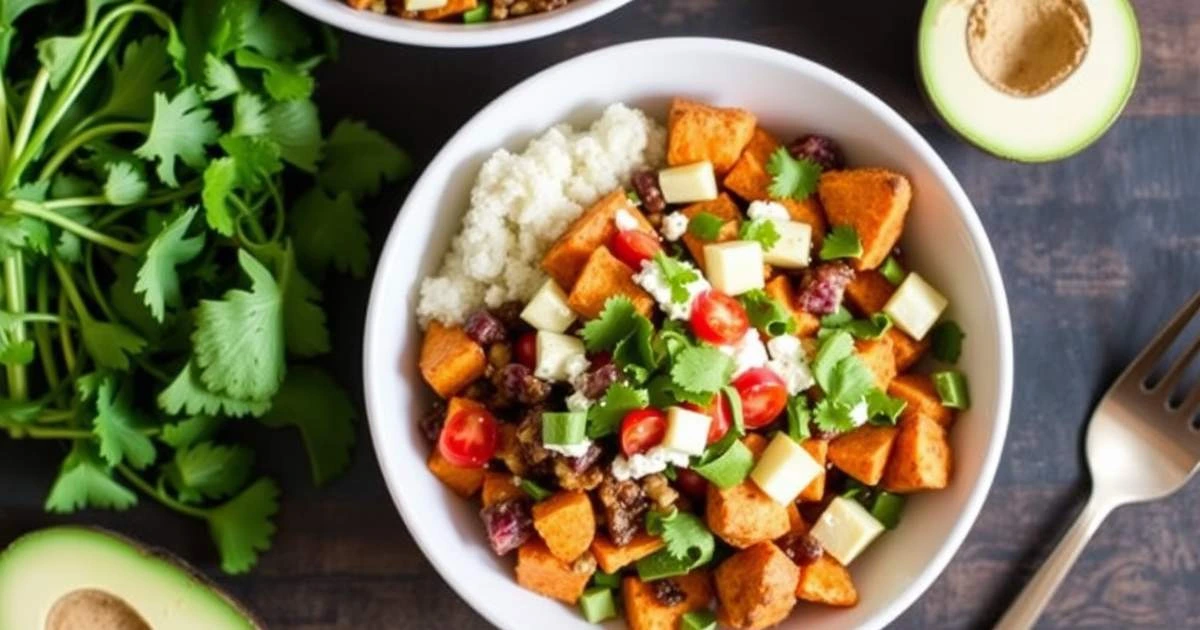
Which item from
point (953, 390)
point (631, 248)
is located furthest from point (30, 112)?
point (953, 390)

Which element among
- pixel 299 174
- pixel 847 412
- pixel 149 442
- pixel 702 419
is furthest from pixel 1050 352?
pixel 149 442

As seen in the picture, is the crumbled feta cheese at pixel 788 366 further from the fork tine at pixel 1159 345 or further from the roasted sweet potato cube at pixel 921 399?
the fork tine at pixel 1159 345

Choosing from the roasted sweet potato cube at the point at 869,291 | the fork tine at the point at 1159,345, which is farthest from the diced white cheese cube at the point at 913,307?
the fork tine at the point at 1159,345

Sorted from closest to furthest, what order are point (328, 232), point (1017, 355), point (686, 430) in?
point (686, 430)
point (328, 232)
point (1017, 355)

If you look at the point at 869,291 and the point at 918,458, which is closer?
the point at 918,458

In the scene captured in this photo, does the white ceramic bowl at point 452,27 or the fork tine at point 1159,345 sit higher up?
the white ceramic bowl at point 452,27

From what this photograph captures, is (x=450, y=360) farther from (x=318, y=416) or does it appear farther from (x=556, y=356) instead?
(x=318, y=416)

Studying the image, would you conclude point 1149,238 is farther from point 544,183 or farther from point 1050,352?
point 544,183
